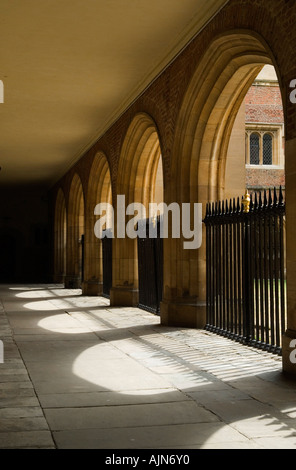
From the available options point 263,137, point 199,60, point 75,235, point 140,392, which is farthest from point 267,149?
point 140,392

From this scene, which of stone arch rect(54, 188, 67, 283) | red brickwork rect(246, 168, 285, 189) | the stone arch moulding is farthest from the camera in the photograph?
red brickwork rect(246, 168, 285, 189)

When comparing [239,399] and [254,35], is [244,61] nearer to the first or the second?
[254,35]

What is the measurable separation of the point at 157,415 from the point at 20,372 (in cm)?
196

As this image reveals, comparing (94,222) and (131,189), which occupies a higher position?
(131,189)

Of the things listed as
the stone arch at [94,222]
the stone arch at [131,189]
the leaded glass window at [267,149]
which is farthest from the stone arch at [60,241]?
the stone arch at [131,189]

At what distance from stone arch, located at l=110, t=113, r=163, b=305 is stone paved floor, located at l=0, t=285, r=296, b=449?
181 inches

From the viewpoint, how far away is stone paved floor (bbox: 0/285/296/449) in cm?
365

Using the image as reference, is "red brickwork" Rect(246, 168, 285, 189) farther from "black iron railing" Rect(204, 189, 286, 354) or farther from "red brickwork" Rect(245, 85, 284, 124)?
"black iron railing" Rect(204, 189, 286, 354)

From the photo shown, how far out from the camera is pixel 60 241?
25.6m

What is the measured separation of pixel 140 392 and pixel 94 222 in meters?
12.7

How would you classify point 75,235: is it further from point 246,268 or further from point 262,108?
point 246,268

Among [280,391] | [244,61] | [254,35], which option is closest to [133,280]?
[244,61]

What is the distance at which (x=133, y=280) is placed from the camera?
44.0ft

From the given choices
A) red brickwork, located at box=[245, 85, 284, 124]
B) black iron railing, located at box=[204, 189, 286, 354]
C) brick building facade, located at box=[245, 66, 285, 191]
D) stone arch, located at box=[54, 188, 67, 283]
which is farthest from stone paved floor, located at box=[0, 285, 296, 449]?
red brickwork, located at box=[245, 85, 284, 124]
